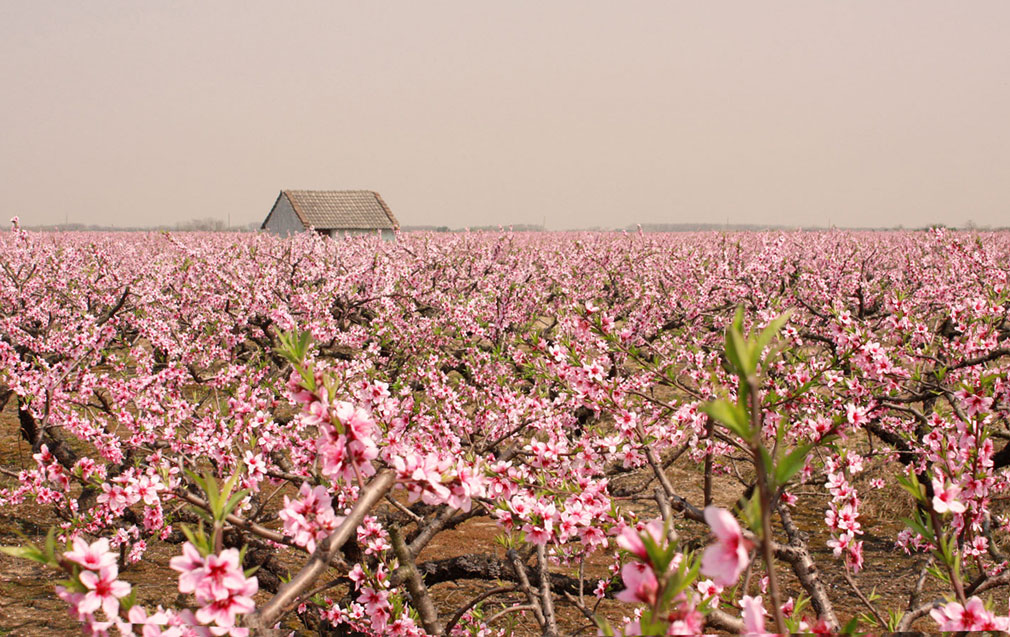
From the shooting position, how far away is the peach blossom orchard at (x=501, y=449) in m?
1.55

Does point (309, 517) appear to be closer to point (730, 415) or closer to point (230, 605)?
point (230, 605)

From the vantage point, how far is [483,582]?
707cm

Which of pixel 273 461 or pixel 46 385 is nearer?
pixel 273 461

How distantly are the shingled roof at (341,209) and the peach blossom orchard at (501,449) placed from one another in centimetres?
2302

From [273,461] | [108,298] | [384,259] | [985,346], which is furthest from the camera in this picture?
[384,259]

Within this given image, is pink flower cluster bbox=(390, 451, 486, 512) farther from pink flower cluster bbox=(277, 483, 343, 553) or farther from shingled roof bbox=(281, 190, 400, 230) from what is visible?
shingled roof bbox=(281, 190, 400, 230)

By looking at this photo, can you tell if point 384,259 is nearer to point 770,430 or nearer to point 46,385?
point 46,385

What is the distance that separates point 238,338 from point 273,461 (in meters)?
3.94

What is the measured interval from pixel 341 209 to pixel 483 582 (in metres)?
35.2

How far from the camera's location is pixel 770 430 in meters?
4.64

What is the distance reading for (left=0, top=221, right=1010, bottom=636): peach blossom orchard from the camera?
5.09 feet

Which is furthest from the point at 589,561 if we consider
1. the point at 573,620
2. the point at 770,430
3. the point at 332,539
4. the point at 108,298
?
the point at 108,298

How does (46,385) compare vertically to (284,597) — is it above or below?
below

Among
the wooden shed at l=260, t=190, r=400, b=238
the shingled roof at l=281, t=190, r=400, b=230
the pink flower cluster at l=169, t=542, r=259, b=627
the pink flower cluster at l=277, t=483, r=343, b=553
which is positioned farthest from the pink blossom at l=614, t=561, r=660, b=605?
the shingled roof at l=281, t=190, r=400, b=230
